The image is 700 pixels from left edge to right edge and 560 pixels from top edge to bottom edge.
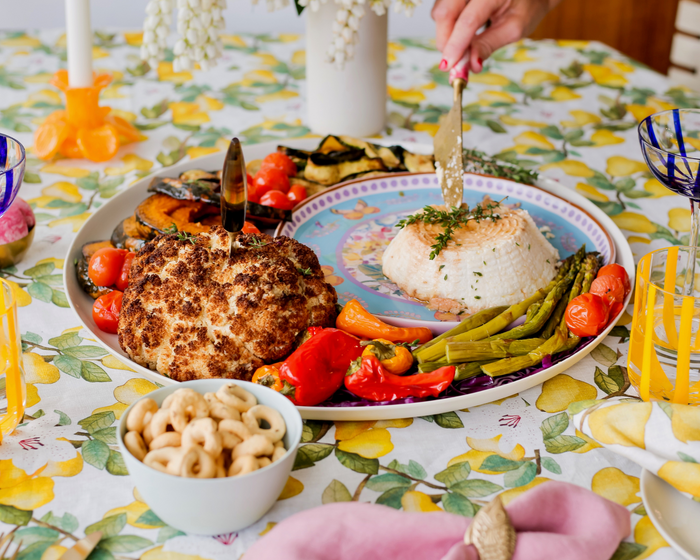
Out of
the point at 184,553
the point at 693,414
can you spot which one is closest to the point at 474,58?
the point at 693,414

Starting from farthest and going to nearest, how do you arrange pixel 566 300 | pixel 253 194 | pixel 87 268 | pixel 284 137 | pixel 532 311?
1. pixel 284 137
2. pixel 253 194
3. pixel 87 268
4. pixel 566 300
5. pixel 532 311

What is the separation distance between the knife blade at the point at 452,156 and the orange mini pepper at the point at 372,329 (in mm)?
737

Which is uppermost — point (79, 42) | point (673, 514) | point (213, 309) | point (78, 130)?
point (79, 42)

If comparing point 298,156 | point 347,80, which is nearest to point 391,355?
point 298,156

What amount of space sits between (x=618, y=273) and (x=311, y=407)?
1.22m

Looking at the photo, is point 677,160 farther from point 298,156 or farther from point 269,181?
point 298,156

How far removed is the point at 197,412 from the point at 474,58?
235 cm

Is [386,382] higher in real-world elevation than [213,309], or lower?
lower

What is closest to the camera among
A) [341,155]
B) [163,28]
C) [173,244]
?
[173,244]

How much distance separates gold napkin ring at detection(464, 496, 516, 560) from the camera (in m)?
1.35

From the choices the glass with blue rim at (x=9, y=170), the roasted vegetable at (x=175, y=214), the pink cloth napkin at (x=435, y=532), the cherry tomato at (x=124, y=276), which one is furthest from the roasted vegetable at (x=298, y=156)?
the pink cloth napkin at (x=435, y=532)

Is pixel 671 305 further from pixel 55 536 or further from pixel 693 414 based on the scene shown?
pixel 55 536

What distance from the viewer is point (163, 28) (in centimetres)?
268

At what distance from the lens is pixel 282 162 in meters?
3.19
